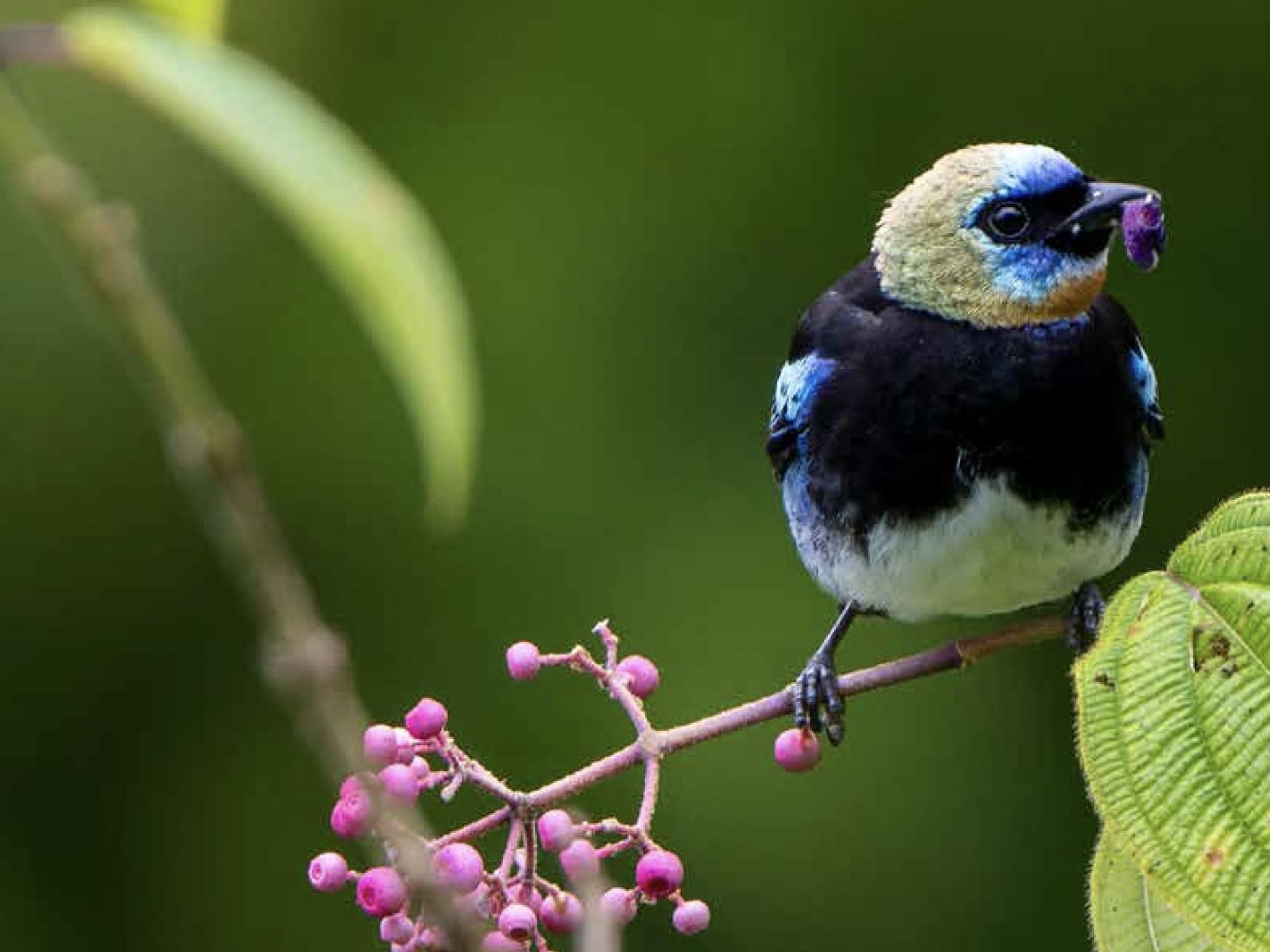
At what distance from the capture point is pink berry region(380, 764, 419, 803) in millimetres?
1638

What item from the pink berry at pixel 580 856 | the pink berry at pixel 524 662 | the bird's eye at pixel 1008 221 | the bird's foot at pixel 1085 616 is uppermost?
the bird's eye at pixel 1008 221

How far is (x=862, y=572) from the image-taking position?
2.64 metres

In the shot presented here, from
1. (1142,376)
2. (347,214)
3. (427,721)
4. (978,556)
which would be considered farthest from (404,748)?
(1142,376)

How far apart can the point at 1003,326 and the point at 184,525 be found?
250 cm

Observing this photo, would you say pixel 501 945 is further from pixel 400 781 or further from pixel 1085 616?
pixel 1085 616

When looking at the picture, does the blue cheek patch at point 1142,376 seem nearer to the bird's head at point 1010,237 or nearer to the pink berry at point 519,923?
the bird's head at point 1010,237

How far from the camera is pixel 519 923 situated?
62.6 inches

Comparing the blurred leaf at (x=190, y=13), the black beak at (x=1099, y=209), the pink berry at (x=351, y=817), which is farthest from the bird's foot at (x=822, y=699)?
the blurred leaf at (x=190, y=13)

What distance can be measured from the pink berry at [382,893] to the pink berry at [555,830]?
0.12m

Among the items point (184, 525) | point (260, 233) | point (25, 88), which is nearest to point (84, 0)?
point (25, 88)

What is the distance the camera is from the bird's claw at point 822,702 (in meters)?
2.74

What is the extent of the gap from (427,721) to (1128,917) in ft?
2.10

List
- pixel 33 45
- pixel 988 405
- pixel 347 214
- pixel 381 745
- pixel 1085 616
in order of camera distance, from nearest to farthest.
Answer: pixel 347 214
pixel 33 45
pixel 381 745
pixel 988 405
pixel 1085 616

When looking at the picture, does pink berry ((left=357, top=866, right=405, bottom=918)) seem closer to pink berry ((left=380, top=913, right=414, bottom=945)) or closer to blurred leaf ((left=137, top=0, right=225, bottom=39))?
pink berry ((left=380, top=913, right=414, bottom=945))
